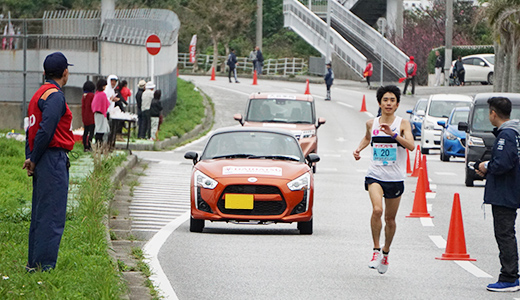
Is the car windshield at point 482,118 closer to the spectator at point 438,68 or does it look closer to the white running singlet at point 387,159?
the white running singlet at point 387,159

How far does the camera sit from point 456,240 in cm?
1066

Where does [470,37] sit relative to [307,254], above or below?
above

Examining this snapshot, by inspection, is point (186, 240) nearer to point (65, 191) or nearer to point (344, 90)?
point (65, 191)

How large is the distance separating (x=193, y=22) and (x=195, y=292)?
62.0 metres

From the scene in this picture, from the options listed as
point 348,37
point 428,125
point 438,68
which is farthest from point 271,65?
point 428,125

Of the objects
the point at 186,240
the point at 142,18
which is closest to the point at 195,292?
the point at 186,240

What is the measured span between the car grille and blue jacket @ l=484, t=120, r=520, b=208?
11.9 feet

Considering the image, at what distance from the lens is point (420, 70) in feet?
203

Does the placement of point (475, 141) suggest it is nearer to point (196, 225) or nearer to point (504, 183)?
point (196, 225)

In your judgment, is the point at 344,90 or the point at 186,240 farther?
the point at 344,90

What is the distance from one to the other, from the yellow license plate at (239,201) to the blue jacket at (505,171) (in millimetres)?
3724

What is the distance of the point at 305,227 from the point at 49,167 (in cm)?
533

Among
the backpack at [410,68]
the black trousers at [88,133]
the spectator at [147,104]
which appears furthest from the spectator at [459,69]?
the black trousers at [88,133]

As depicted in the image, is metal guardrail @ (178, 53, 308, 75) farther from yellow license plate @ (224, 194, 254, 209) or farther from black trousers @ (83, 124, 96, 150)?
yellow license plate @ (224, 194, 254, 209)
